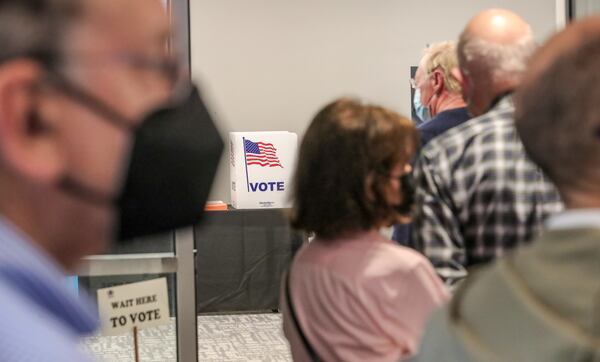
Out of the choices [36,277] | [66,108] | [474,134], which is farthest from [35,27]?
[474,134]

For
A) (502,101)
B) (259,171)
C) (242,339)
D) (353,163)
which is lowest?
(242,339)

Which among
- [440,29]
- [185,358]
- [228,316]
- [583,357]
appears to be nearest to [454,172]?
[185,358]

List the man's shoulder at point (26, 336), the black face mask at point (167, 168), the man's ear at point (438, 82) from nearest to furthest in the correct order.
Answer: the man's shoulder at point (26, 336)
the black face mask at point (167, 168)
the man's ear at point (438, 82)

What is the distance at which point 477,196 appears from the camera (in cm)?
214

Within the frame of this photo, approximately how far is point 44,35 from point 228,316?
249 inches

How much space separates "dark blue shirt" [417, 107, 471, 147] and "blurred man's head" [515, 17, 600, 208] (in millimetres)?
1833

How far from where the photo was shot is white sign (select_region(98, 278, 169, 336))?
2.50 meters

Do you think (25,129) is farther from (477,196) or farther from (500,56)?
(500,56)

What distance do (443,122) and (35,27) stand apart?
2346 millimetres

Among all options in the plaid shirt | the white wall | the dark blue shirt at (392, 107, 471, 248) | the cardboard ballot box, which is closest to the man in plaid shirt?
the plaid shirt

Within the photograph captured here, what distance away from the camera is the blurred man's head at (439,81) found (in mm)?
3147

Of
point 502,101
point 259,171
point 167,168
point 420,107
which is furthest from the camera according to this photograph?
point 259,171

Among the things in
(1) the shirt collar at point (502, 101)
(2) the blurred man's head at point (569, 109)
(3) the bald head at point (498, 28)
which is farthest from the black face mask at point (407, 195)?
(2) the blurred man's head at point (569, 109)

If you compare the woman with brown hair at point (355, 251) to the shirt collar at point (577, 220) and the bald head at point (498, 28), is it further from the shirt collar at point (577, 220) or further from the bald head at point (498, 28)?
the shirt collar at point (577, 220)
